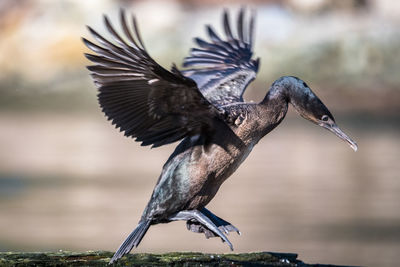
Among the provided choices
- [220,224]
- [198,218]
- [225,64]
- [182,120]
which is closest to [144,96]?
[182,120]

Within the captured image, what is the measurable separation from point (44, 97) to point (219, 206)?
10.3 m

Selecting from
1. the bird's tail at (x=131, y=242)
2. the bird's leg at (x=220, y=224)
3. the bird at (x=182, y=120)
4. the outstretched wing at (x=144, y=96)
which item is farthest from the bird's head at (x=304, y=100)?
the bird's tail at (x=131, y=242)

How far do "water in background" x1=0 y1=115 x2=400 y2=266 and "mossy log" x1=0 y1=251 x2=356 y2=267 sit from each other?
2.55 meters

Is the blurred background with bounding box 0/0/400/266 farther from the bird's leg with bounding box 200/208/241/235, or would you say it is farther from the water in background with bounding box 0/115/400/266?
the bird's leg with bounding box 200/208/241/235

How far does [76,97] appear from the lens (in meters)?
20.6

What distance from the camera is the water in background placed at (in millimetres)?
9000

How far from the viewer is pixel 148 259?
5.62 meters

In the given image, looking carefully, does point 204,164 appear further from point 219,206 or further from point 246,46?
point 219,206

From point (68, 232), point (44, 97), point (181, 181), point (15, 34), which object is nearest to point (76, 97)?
point (44, 97)

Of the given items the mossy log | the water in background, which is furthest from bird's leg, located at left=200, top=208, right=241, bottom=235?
the water in background

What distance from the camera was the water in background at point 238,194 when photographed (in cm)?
900

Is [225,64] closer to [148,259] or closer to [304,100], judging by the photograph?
[304,100]

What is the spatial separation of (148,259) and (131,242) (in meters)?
0.15

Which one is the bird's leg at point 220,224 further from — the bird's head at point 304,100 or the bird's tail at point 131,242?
the bird's head at point 304,100
